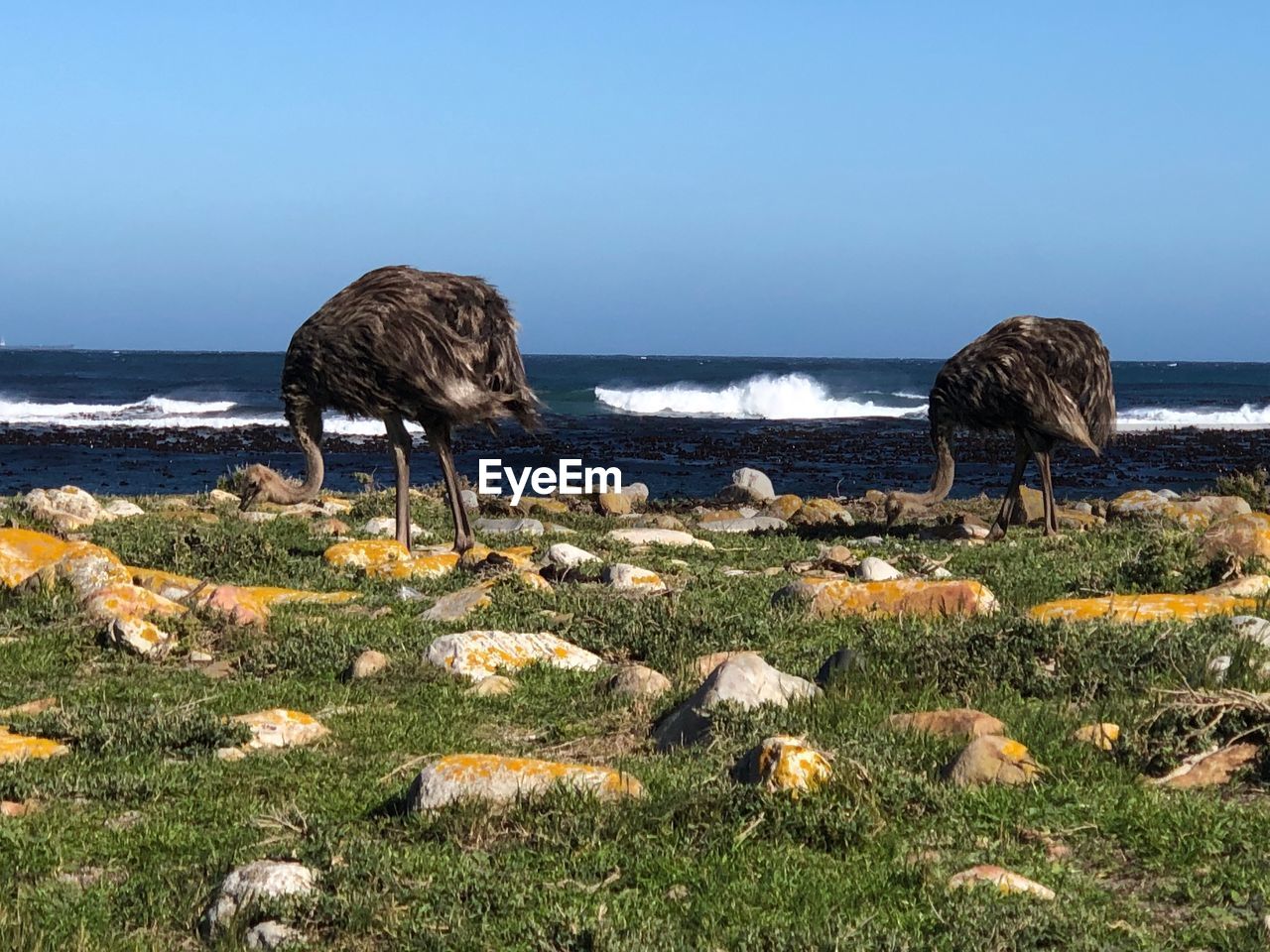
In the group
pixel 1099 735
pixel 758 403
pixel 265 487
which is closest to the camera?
pixel 1099 735

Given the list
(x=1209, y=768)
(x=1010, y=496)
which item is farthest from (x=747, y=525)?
(x=1209, y=768)

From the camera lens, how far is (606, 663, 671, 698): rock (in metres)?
8.06

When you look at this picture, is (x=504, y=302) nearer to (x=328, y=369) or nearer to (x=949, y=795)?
(x=328, y=369)

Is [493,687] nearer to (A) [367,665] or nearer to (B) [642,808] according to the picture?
(A) [367,665]

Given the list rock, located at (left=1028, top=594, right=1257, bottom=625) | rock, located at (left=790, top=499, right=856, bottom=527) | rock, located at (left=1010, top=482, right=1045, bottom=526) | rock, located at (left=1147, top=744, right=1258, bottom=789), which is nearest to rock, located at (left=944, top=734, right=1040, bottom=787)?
rock, located at (left=1147, top=744, right=1258, bottom=789)

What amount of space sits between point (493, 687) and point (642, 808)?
8.82 ft

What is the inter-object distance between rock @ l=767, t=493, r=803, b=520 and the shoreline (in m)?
4.17

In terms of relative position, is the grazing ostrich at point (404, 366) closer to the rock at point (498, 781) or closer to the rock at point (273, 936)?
the rock at point (498, 781)

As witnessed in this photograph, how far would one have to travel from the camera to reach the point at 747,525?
1953cm

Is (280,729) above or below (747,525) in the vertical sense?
above

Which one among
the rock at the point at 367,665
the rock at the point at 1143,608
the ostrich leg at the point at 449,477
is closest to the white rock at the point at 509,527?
the ostrich leg at the point at 449,477

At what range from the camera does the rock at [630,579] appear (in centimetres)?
1188

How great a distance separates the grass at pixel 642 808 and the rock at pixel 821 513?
10.4 m

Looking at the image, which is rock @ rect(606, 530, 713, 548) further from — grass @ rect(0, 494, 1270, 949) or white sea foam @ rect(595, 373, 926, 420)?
white sea foam @ rect(595, 373, 926, 420)
